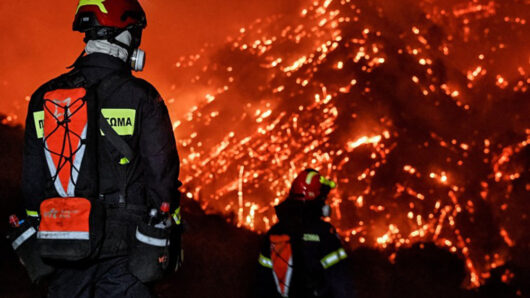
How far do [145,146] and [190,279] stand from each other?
663 inches

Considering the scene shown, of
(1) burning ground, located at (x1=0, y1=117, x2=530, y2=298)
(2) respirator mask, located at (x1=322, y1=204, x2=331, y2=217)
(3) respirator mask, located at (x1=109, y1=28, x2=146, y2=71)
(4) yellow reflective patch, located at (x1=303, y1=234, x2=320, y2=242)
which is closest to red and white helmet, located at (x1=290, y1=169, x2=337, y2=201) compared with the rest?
(2) respirator mask, located at (x1=322, y1=204, x2=331, y2=217)

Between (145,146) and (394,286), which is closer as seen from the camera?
(145,146)

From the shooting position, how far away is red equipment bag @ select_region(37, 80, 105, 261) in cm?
316

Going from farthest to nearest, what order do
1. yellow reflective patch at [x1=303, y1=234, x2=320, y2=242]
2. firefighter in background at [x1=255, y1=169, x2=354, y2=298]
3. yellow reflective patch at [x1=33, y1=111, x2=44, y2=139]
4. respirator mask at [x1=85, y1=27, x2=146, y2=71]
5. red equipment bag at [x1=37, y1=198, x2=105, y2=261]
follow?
yellow reflective patch at [x1=303, y1=234, x2=320, y2=242] → firefighter in background at [x1=255, y1=169, x2=354, y2=298] → respirator mask at [x1=85, y1=27, x2=146, y2=71] → yellow reflective patch at [x1=33, y1=111, x2=44, y2=139] → red equipment bag at [x1=37, y1=198, x2=105, y2=261]

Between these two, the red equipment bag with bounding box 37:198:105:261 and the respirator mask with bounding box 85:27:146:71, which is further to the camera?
the respirator mask with bounding box 85:27:146:71

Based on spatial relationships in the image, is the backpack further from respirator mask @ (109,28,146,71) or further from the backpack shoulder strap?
Answer: respirator mask @ (109,28,146,71)

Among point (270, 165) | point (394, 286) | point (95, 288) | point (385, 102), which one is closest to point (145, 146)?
point (95, 288)

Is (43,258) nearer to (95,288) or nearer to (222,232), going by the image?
(95,288)

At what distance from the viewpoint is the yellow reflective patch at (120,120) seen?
11.0 feet

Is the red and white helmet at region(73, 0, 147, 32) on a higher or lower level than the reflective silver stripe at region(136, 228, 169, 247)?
higher

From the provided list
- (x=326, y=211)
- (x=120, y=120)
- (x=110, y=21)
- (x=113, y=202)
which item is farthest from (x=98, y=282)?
(x=326, y=211)

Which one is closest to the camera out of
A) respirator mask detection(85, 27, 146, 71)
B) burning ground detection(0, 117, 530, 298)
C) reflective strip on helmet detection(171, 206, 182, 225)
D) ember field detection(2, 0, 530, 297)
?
reflective strip on helmet detection(171, 206, 182, 225)

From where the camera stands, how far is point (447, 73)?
34750mm

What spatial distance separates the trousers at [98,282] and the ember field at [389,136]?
19114 mm
